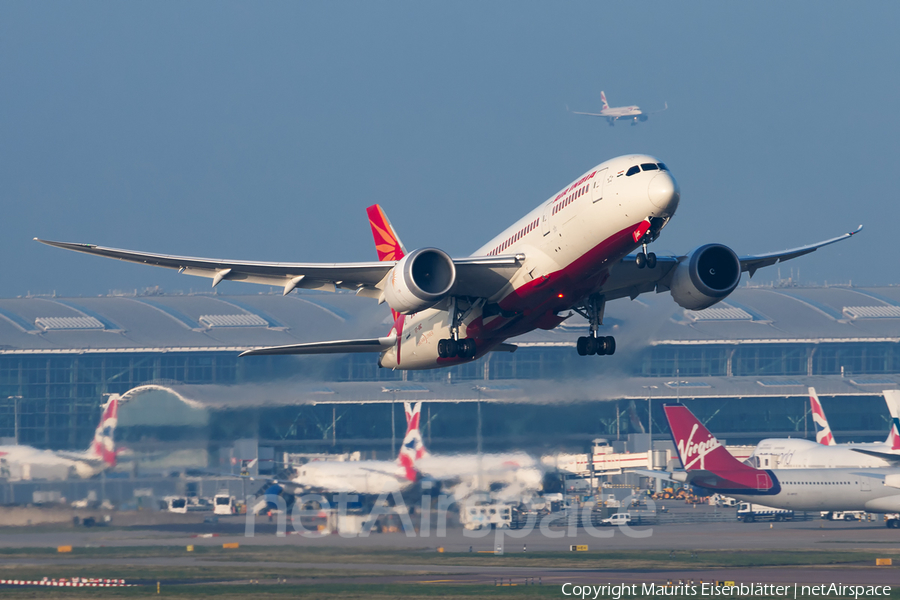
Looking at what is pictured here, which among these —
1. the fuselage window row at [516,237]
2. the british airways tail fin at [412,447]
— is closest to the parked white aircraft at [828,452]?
the british airways tail fin at [412,447]

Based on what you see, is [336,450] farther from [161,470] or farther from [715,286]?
[715,286]

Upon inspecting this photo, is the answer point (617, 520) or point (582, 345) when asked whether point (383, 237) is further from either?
point (617, 520)

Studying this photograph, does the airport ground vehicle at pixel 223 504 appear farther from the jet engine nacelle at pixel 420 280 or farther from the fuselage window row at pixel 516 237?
the jet engine nacelle at pixel 420 280

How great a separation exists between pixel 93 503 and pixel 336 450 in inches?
526

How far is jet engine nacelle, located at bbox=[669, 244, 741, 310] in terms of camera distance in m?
34.6

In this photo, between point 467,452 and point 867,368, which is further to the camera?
point 867,368

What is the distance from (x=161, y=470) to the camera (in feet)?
151

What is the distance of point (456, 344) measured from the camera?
3528cm

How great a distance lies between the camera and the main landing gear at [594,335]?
35688 mm

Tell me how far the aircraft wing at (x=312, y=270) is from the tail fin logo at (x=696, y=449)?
88.7 ft

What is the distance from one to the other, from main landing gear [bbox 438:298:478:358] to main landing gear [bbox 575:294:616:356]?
3492 millimetres

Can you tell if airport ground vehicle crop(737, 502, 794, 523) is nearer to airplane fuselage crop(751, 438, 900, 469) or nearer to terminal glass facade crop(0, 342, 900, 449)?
airplane fuselage crop(751, 438, 900, 469)

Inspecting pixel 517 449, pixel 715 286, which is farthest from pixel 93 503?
pixel 715 286

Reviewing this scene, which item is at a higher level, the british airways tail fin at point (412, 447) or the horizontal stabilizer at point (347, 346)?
the horizontal stabilizer at point (347, 346)
